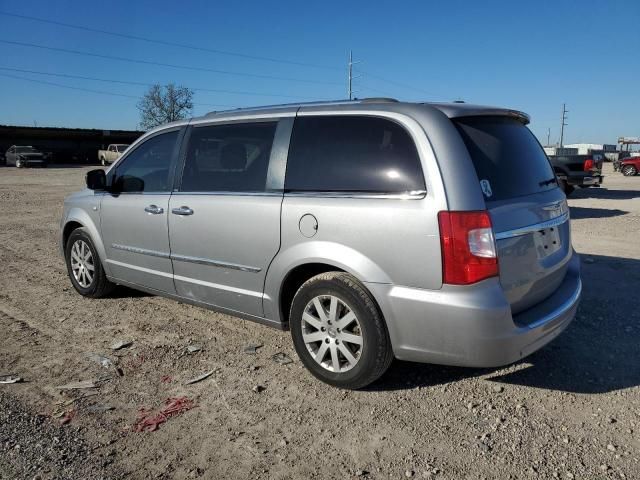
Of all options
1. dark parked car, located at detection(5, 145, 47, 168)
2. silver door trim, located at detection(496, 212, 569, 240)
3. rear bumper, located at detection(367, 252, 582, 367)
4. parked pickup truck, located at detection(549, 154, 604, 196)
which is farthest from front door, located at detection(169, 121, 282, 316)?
dark parked car, located at detection(5, 145, 47, 168)

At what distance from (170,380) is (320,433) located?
4.08 ft

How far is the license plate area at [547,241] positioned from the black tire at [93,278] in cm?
412

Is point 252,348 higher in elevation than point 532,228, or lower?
lower

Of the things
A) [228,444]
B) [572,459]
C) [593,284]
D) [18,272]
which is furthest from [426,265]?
[18,272]

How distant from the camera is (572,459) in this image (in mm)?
2695

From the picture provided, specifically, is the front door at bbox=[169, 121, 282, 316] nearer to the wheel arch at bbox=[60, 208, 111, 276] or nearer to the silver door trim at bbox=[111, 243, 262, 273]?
the silver door trim at bbox=[111, 243, 262, 273]

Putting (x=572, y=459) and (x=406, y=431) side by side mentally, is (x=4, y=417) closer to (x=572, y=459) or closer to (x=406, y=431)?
(x=406, y=431)

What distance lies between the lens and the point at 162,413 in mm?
3186

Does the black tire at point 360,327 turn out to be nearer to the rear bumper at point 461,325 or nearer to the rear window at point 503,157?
the rear bumper at point 461,325

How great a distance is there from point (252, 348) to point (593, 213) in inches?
425

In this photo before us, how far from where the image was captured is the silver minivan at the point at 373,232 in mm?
2908

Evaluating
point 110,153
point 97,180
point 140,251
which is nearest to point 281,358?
point 140,251

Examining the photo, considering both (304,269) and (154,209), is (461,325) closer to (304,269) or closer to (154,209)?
(304,269)

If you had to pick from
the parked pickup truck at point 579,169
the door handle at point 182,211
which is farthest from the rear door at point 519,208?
the parked pickup truck at point 579,169
